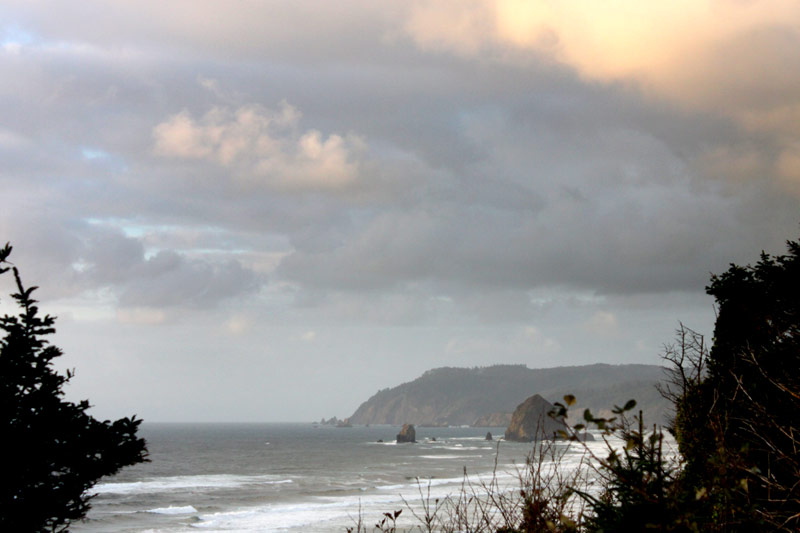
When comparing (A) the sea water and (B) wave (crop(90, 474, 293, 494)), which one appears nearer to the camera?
(A) the sea water

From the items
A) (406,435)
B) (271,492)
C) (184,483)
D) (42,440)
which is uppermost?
(42,440)

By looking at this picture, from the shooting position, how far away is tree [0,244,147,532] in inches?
338

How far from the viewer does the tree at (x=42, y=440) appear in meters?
8.58

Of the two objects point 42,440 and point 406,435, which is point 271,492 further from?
point 406,435

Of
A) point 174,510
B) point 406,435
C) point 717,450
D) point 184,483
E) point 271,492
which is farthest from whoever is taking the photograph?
point 406,435

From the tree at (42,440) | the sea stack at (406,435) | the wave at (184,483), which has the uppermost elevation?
the tree at (42,440)

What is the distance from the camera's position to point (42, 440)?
8.85 metres

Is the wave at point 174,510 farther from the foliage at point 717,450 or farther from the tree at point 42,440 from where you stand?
the tree at point 42,440

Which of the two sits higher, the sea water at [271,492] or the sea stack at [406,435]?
the sea water at [271,492]

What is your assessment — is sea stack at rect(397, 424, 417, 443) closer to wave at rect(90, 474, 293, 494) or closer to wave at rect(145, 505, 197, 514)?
wave at rect(90, 474, 293, 494)

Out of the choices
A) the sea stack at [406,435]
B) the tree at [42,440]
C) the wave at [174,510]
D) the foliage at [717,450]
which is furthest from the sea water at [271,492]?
the sea stack at [406,435]

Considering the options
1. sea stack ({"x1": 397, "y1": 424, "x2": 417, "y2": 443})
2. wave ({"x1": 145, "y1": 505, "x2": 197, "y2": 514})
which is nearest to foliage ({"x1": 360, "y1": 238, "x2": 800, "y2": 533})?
wave ({"x1": 145, "y1": 505, "x2": 197, "y2": 514})

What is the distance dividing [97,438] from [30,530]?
1267 millimetres

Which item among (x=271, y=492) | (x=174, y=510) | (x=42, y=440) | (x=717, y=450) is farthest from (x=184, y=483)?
(x=717, y=450)
